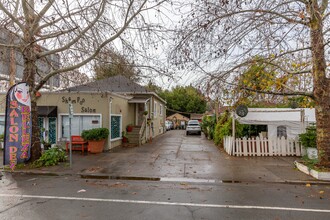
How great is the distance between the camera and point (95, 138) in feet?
44.3

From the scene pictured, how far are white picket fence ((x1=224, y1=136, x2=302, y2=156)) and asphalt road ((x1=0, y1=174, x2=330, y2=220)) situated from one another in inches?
199

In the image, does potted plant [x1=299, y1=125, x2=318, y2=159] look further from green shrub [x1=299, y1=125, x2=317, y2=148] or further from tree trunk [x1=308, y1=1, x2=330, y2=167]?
tree trunk [x1=308, y1=1, x2=330, y2=167]

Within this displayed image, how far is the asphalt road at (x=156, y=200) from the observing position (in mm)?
5012

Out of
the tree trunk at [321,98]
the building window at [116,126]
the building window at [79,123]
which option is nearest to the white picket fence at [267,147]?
the tree trunk at [321,98]

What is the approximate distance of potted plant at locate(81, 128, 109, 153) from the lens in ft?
43.9

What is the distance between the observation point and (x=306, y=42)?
8203 mm

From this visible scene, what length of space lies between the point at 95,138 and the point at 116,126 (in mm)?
3057

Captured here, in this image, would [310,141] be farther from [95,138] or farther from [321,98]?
[95,138]

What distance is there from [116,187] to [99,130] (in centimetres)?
693

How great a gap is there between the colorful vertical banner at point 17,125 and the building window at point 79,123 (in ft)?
16.0

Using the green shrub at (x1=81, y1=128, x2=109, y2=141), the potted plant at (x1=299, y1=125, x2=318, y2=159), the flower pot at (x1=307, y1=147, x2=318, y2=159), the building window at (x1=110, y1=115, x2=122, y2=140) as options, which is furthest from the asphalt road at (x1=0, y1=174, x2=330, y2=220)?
the building window at (x1=110, y1=115, x2=122, y2=140)

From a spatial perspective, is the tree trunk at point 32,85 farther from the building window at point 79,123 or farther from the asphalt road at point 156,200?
the building window at point 79,123

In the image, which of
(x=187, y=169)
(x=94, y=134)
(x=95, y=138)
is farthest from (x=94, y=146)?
(x=187, y=169)

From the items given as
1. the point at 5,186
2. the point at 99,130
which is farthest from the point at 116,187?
the point at 99,130
